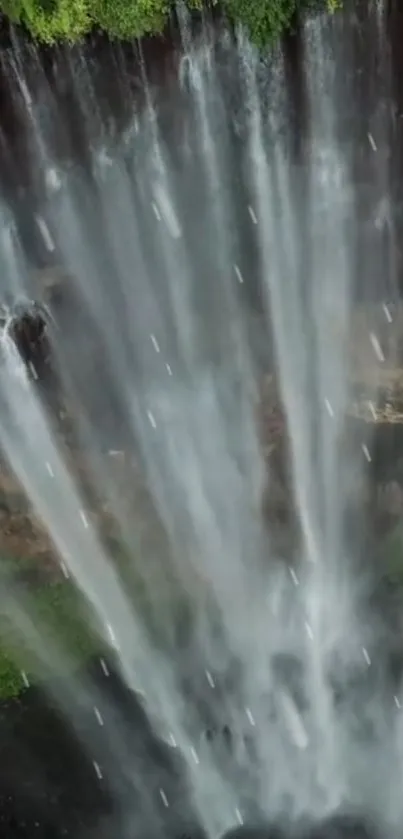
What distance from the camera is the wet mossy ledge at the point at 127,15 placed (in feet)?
30.9

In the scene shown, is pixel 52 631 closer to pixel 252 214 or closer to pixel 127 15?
pixel 252 214

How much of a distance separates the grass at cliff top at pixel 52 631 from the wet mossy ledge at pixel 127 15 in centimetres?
735

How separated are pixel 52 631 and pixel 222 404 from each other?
4135mm

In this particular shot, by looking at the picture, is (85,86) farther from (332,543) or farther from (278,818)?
(278,818)

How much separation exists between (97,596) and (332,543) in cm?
353

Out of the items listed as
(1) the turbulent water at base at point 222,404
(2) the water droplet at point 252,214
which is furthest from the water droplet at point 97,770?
(2) the water droplet at point 252,214

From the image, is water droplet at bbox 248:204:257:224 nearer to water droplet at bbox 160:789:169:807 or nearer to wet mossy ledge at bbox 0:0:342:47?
wet mossy ledge at bbox 0:0:342:47

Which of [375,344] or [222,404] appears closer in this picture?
[375,344]

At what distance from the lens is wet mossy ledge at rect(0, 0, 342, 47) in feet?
30.9

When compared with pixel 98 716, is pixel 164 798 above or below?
below

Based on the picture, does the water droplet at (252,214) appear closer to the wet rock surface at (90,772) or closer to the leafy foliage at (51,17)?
the leafy foliage at (51,17)

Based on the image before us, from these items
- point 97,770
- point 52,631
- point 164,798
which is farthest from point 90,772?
point 52,631

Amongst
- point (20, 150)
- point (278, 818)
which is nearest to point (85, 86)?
point (20, 150)

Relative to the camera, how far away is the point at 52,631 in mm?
12781
